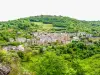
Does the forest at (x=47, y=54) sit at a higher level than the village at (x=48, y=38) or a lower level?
higher

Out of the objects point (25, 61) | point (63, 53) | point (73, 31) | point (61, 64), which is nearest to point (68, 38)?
point (73, 31)

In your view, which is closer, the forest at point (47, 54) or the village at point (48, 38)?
the forest at point (47, 54)

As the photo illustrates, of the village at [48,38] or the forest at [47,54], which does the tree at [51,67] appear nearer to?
the forest at [47,54]

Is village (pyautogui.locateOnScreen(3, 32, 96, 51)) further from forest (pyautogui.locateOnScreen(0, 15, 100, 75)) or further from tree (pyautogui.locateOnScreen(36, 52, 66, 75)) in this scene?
tree (pyautogui.locateOnScreen(36, 52, 66, 75))

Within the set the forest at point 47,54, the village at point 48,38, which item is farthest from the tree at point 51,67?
the village at point 48,38

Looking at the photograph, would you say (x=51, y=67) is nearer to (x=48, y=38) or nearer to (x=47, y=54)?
(x=47, y=54)

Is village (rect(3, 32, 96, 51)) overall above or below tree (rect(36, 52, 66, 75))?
below

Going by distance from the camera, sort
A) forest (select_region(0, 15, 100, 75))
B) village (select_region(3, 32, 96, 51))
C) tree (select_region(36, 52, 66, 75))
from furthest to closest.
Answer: village (select_region(3, 32, 96, 51)) < tree (select_region(36, 52, 66, 75)) < forest (select_region(0, 15, 100, 75))

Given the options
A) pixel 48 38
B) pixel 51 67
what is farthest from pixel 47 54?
pixel 48 38

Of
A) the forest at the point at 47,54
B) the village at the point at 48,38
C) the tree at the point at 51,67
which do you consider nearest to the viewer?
the forest at the point at 47,54

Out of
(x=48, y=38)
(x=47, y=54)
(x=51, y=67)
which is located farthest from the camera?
(x=48, y=38)

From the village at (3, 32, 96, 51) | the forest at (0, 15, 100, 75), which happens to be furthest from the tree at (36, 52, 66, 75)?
the village at (3, 32, 96, 51)
